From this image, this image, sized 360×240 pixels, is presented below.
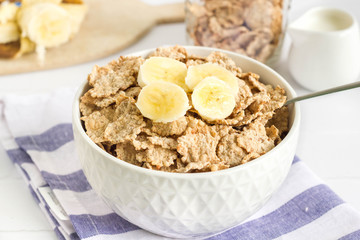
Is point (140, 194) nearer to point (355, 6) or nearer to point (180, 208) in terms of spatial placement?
point (180, 208)

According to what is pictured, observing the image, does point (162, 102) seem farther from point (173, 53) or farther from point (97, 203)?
point (97, 203)

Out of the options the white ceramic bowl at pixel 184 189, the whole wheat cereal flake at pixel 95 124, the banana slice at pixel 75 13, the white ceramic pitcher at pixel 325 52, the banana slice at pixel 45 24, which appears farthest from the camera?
the banana slice at pixel 75 13

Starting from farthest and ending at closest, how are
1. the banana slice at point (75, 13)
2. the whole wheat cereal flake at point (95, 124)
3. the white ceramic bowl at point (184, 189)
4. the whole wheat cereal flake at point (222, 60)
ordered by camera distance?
1. the banana slice at point (75, 13)
2. the whole wheat cereal flake at point (222, 60)
3. the whole wheat cereal flake at point (95, 124)
4. the white ceramic bowl at point (184, 189)

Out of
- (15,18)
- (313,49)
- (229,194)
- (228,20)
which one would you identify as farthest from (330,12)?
(15,18)

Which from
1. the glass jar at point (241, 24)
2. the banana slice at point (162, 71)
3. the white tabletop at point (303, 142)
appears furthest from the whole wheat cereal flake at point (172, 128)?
the glass jar at point (241, 24)

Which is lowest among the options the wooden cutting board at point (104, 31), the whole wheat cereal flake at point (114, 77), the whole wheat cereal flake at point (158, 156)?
the wooden cutting board at point (104, 31)

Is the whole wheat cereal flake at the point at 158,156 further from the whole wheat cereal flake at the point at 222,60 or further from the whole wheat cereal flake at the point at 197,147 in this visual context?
the whole wheat cereal flake at the point at 222,60

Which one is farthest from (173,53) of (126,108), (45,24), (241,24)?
(45,24)
